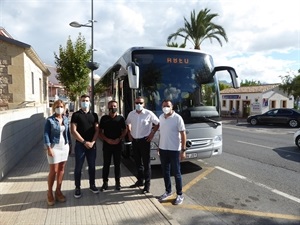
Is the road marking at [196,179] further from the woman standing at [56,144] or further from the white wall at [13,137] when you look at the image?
the white wall at [13,137]

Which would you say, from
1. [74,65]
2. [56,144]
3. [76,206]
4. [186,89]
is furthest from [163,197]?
[74,65]

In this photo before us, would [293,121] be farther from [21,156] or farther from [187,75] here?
[21,156]

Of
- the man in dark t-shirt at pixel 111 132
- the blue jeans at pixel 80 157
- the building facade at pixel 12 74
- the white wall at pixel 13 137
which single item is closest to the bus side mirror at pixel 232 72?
the man in dark t-shirt at pixel 111 132

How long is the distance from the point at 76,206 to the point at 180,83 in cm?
370

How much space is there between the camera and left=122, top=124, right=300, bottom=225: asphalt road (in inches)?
171

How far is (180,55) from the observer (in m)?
6.69

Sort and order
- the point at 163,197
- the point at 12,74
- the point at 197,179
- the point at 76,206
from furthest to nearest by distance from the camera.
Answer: the point at 12,74 → the point at 197,179 → the point at 163,197 → the point at 76,206

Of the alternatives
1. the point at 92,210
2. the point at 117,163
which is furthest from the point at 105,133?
the point at 92,210

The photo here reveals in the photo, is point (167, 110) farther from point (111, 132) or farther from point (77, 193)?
point (77, 193)

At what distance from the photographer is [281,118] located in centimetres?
2241

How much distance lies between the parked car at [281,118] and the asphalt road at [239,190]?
14.5 m

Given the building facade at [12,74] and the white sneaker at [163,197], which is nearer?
Result: the white sneaker at [163,197]

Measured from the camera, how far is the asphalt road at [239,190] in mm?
4352

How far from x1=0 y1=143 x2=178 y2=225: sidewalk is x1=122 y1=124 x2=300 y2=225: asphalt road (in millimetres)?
486
